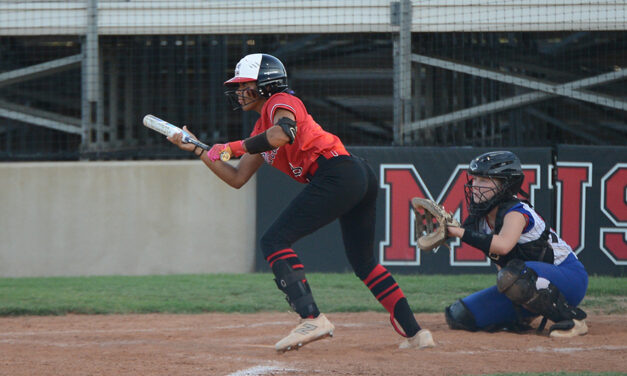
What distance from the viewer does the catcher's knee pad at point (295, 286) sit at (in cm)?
461

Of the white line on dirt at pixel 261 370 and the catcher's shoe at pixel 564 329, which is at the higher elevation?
the white line on dirt at pixel 261 370

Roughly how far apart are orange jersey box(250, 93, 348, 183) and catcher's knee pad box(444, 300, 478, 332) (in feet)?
5.68

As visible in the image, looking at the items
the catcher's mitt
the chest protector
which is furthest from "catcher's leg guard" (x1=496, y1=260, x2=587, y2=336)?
the catcher's mitt

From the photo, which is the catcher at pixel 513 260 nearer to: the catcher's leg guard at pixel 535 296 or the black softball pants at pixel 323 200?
the catcher's leg guard at pixel 535 296

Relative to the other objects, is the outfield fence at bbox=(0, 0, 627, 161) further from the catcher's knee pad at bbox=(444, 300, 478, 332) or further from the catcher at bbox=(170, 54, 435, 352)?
the catcher at bbox=(170, 54, 435, 352)

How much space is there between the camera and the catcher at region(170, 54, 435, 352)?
182 inches

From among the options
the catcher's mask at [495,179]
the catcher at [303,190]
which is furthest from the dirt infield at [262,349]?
the catcher's mask at [495,179]

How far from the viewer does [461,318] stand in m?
5.78

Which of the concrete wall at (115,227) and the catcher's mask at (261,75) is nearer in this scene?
the catcher's mask at (261,75)

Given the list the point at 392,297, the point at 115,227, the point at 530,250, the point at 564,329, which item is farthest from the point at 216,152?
the point at 115,227

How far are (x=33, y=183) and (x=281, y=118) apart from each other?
5.40 meters

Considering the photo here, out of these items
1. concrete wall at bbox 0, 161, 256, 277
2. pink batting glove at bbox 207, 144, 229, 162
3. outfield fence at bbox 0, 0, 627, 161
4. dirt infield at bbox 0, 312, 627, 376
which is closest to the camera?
dirt infield at bbox 0, 312, 627, 376

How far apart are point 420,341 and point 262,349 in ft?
3.37

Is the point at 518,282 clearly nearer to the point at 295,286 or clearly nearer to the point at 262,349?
the point at 295,286
